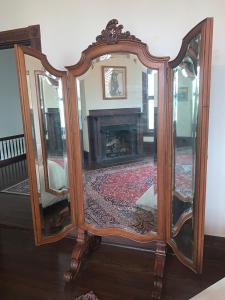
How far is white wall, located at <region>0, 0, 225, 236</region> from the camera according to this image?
1.82 metres

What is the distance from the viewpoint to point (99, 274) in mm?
1890

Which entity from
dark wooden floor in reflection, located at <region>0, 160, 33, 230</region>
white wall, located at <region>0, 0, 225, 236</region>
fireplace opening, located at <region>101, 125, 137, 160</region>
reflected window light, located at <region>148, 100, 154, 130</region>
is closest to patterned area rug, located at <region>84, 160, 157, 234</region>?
fireplace opening, located at <region>101, 125, 137, 160</region>

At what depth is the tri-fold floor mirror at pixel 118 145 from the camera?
4.97 ft

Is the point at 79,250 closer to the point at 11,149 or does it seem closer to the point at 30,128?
the point at 30,128

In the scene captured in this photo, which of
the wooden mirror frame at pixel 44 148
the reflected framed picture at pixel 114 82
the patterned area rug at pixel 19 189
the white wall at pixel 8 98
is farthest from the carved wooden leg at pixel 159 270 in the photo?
the white wall at pixel 8 98

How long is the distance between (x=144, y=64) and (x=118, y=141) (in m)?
0.62

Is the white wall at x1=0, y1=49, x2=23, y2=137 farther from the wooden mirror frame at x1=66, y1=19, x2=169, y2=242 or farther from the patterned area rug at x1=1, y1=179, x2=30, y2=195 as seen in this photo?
the wooden mirror frame at x1=66, y1=19, x2=169, y2=242

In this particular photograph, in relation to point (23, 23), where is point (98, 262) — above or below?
below

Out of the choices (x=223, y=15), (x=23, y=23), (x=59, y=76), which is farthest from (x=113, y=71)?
(x=23, y=23)

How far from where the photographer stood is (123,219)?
1.91 metres

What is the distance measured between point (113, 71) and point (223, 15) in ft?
2.97

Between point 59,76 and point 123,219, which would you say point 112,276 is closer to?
point 123,219

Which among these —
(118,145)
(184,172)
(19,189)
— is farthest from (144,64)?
(19,189)

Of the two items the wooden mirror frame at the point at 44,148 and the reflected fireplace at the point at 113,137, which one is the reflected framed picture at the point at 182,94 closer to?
the reflected fireplace at the point at 113,137
